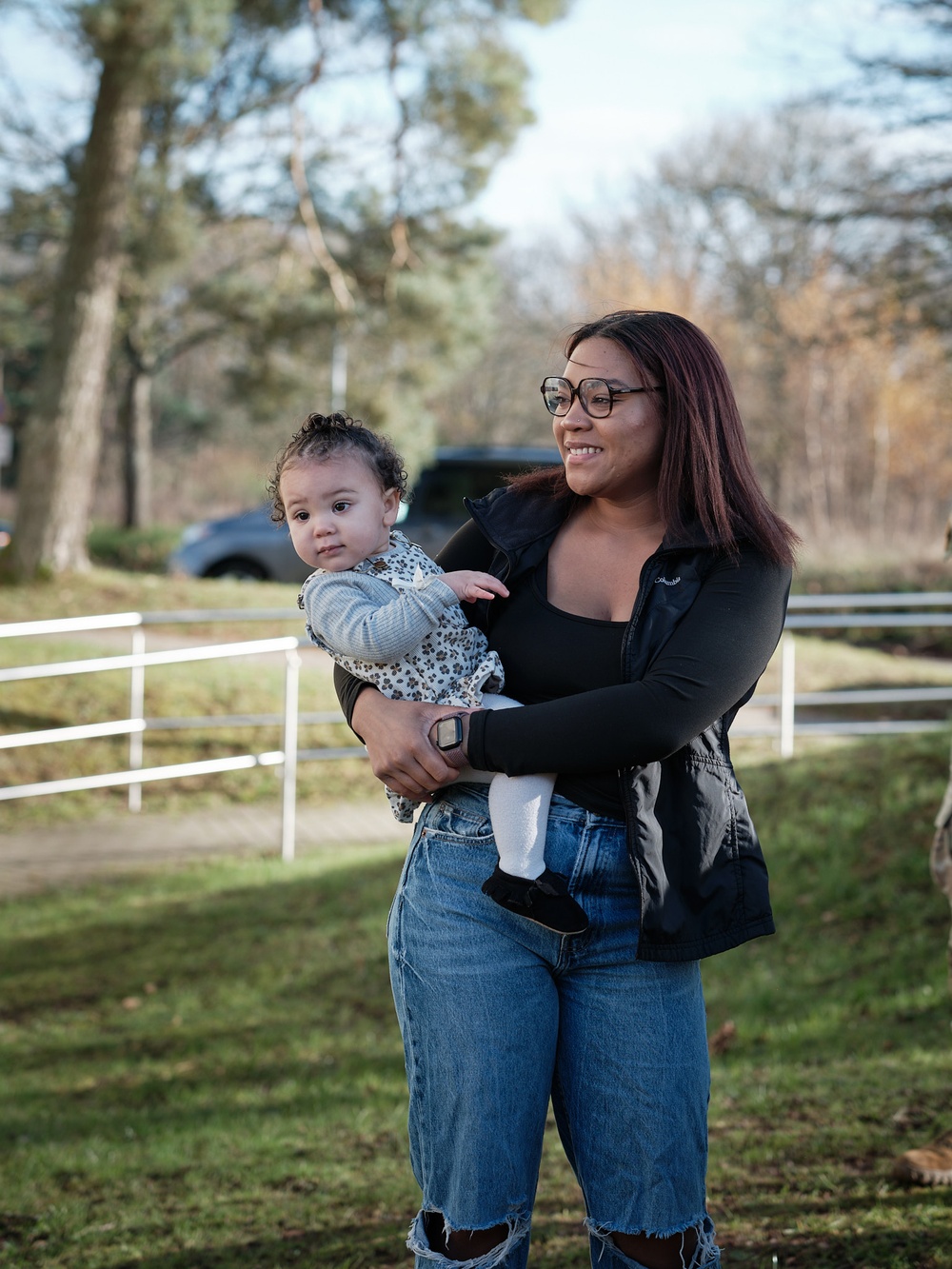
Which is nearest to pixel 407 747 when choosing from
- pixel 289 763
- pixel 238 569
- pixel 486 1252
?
pixel 486 1252

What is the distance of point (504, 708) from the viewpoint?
2.10 m

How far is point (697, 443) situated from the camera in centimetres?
215

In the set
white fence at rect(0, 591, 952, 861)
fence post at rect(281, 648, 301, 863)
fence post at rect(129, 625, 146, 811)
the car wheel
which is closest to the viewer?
white fence at rect(0, 591, 952, 861)

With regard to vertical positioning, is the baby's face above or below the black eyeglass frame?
below

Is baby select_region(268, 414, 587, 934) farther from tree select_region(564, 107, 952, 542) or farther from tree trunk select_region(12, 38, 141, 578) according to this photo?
tree select_region(564, 107, 952, 542)

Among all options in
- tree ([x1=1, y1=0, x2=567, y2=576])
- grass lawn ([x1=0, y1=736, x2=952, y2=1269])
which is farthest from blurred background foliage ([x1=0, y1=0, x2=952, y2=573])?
grass lawn ([x1=0, y1=736, x2=952, y2=1269])

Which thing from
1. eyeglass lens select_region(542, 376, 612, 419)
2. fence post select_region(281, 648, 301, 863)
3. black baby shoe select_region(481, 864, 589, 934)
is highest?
eyeglass lens select_region(542, 376, 612, 419)

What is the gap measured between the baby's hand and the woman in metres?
0.08

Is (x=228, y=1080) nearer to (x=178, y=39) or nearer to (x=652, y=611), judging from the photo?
(x=652, y=611)

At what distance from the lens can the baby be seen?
207 centimetres

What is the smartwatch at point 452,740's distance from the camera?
2100mm

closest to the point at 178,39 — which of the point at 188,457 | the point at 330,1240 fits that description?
the point at 330,1240

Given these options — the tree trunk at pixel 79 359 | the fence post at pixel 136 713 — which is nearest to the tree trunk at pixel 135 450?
the tree trunk at pixel 79 359

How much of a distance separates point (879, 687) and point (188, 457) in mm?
26845
